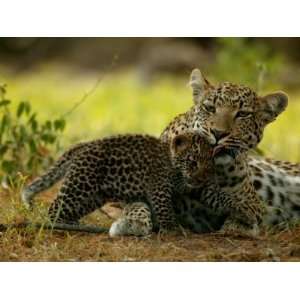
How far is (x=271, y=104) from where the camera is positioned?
748 centimetres

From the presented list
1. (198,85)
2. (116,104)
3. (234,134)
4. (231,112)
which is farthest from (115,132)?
(234,134)

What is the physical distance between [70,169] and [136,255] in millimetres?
1102

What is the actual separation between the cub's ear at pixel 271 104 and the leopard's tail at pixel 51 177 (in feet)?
5.35

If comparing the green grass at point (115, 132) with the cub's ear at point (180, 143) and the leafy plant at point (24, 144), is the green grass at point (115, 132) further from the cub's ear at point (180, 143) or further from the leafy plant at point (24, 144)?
the cub's ear at point (180, 143)

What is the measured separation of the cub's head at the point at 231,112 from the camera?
23.2 feet

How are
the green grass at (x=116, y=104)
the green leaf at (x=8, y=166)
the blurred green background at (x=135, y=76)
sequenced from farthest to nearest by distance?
the blurred green background at (x=135, y=76) → the green grass at (x=116, y=104) → the green leaf at (x=8, y=166)

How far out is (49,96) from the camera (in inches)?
679

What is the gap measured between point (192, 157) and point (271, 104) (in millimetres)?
850

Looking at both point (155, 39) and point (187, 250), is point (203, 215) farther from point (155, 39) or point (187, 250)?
point (155, 39)

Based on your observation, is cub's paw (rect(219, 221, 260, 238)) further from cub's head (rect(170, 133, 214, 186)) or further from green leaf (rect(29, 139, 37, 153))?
green leaf (rect(29, 139, 37, 153))

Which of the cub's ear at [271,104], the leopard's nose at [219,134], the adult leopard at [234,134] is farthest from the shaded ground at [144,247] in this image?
the cub's ear at [271,104]

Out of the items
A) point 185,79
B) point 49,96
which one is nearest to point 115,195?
point 49,96

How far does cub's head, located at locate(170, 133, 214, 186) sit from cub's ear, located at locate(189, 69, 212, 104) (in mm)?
395

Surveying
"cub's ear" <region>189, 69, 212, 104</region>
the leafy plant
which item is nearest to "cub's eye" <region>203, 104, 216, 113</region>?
"cub's ear" <region>189, 69, 212, 104</region>
